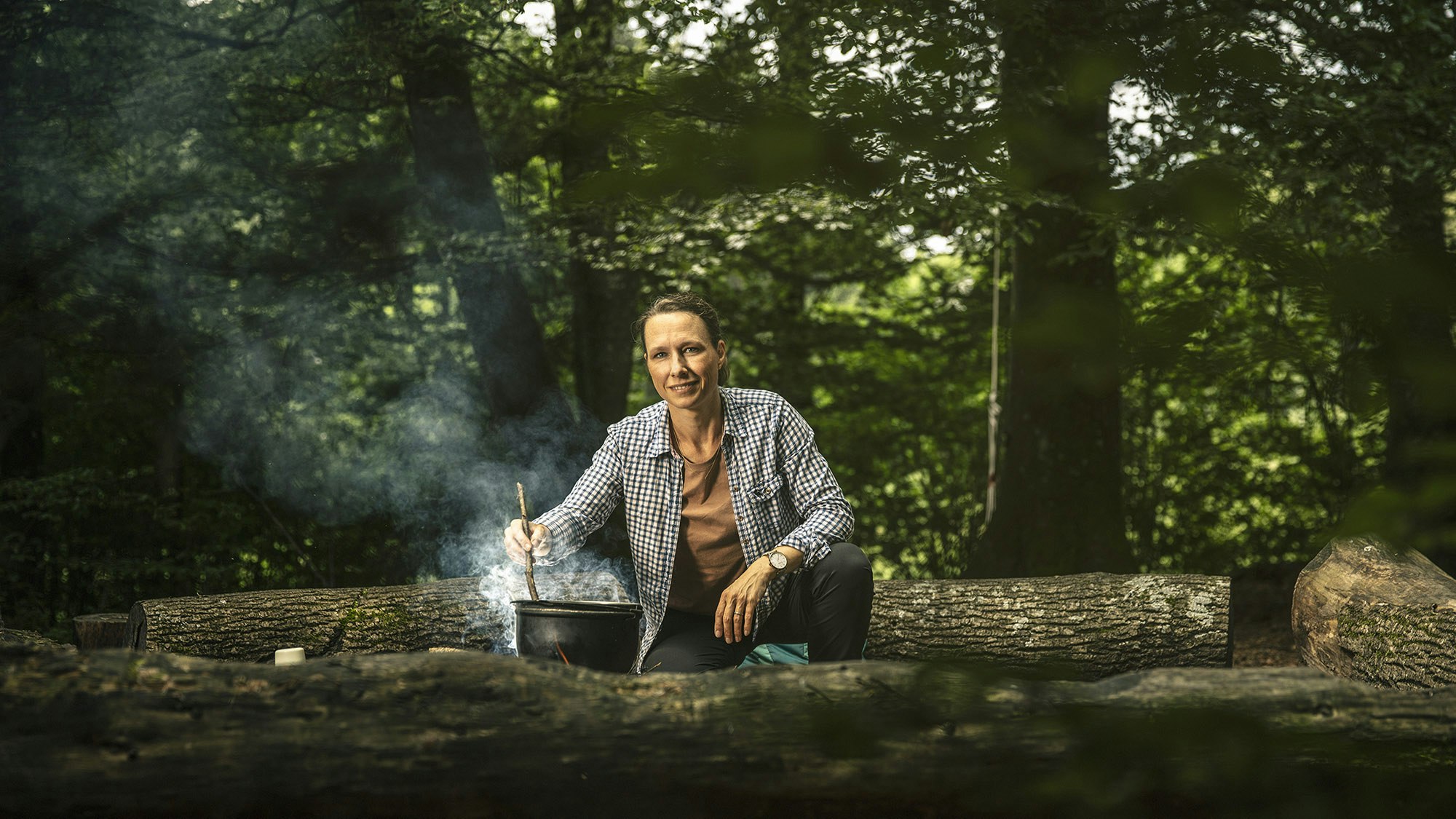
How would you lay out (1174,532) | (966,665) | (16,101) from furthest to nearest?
(1174,532) < (16,101) < (966,665)

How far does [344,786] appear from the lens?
5.59 ft

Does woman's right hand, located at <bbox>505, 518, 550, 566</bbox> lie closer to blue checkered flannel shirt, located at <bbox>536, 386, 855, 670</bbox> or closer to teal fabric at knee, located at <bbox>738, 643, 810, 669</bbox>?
blue checkered flannel shirt, located at <bbox>536, 386, 855, 670</bbox>

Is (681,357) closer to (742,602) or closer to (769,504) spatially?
(769,504)

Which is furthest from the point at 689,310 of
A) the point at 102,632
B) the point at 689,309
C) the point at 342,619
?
the point at 102,632

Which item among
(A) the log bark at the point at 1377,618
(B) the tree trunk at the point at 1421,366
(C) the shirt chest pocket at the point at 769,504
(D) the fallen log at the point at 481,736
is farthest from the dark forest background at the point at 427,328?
(B) the tree trunk at the point at 1421,366

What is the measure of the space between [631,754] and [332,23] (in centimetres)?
657

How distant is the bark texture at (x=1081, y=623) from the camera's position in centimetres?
418

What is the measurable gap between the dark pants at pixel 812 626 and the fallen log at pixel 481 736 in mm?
1195

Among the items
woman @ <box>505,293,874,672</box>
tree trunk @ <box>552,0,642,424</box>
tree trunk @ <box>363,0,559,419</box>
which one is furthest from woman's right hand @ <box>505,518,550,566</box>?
tree trunk @ <box>552,0,642,424</box>

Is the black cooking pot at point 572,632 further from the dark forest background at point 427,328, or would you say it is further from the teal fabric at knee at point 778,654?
the dark forest background at point 427,328

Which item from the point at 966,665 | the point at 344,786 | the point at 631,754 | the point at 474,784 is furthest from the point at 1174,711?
the point at 344,786

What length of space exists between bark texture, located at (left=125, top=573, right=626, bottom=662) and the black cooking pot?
4.50 ft

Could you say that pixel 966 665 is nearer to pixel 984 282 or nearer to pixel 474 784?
pixel 474 784

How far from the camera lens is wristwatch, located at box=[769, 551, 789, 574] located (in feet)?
9.47
